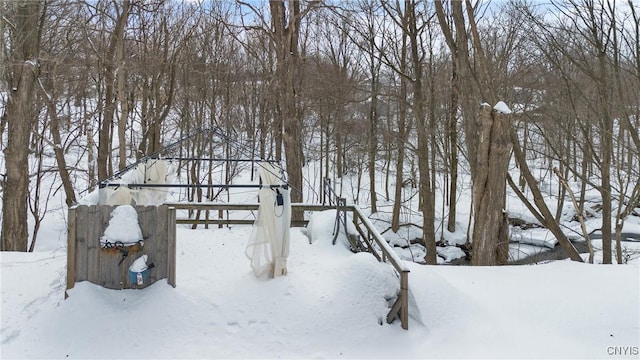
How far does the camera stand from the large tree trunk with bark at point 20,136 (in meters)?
11.3

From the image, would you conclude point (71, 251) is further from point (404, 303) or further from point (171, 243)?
point (404, 303)

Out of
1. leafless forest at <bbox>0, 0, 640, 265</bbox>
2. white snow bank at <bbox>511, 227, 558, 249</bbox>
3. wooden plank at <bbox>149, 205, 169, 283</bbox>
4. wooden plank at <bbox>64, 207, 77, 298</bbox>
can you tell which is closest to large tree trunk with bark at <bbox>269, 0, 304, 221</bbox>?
leafless forest at <bbox>0, 0, 640, 265</bbox>

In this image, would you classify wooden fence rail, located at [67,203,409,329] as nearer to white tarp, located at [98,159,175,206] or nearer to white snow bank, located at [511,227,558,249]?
white tarp, located at [98,159,175,206]

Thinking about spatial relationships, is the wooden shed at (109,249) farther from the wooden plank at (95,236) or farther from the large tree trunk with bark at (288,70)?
the large tree trunk with bark at (288,70)

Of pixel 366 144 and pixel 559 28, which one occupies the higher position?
pixel 559 28

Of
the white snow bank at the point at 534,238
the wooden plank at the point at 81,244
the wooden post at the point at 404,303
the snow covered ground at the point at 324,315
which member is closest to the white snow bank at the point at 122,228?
the wooden plank at the point at 81,244

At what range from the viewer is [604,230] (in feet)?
37.2

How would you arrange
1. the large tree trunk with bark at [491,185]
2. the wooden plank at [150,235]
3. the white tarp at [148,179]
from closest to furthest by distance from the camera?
the wooden plank at [150,235], the white tarp at [148,179], the large tree trunk with bark at [491,185]

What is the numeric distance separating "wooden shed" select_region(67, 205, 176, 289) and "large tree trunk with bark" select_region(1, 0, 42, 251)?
26.5ft

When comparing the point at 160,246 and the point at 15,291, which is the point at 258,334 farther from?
the point at 15,291

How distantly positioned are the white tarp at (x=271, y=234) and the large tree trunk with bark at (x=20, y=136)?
888 centimetres

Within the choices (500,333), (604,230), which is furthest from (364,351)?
(604,230)

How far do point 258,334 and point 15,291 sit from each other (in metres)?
3.14

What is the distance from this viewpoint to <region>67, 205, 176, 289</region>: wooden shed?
16.3ft
